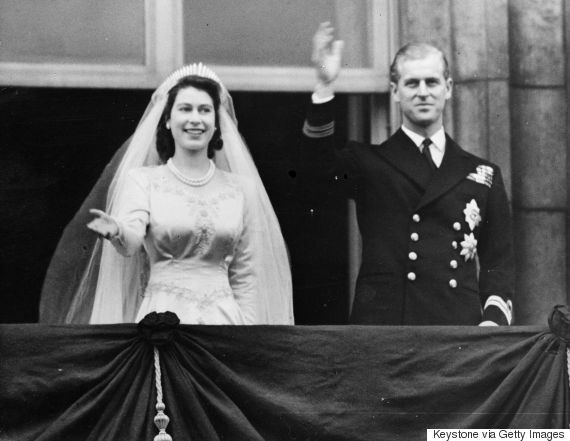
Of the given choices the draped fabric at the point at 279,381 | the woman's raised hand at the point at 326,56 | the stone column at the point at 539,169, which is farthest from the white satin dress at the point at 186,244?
the stone column at the point at 539,169

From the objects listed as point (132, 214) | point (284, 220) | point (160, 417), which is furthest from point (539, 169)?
point (160, 417)

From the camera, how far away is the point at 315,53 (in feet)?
23.2

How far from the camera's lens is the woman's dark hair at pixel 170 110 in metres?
7.07

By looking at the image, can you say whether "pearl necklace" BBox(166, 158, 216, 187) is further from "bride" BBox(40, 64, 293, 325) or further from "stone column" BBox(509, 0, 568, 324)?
"stone column" BBox(509, 0, 568, 324)

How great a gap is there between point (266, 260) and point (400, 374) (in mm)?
794

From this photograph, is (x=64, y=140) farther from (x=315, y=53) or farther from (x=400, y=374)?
(x=400, y=374)

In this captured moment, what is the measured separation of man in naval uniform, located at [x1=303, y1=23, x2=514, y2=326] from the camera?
7.06m

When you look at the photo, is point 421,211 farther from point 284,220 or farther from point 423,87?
point 284,220

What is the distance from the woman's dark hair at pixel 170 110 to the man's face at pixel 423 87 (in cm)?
73

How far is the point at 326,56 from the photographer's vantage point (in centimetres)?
703

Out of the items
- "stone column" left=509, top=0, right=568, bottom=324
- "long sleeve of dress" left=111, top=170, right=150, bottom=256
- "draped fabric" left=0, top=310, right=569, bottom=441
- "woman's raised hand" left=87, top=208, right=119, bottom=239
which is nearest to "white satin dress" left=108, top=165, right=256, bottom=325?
"long sleeve of dress" left=111, top=170, right=150, bottom=256

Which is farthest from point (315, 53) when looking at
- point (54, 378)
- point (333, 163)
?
point (54, 378)

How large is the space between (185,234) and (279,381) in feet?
2.35

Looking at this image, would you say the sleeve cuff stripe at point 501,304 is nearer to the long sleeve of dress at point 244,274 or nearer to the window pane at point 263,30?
the long sleeve of dress at point 244,274
